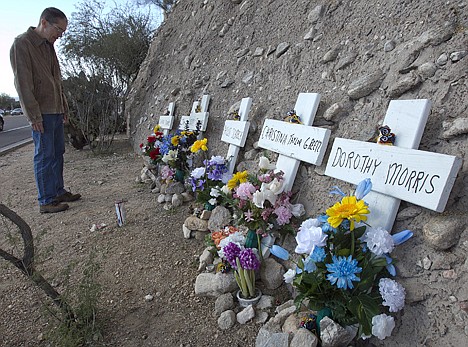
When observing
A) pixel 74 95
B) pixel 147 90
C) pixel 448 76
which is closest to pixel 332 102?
pixel 448 76

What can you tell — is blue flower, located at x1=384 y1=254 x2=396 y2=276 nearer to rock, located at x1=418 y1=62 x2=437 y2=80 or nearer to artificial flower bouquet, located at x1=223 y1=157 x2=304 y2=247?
artificial flower bouquet, located at x1=223 y1=157 x2=304 y2=247

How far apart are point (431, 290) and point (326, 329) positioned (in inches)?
19.0

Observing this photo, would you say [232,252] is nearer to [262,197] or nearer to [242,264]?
[242,264]

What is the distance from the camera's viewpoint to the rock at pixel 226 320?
204cm

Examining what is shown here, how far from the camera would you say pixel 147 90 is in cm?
732

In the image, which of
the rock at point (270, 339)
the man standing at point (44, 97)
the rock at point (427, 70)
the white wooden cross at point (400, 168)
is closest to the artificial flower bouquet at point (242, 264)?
the rock at point (270, 339)

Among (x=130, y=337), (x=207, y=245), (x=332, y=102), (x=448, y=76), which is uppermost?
(x=448, y=76)

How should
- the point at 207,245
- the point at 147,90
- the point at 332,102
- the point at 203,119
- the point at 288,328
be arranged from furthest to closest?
the point at 147,90, the point at 203,119, the point at 207,245, the point at 332,102, the point at 288,328

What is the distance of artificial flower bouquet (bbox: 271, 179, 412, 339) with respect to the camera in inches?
62.3

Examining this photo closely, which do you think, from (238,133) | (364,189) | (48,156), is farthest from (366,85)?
(48,156)

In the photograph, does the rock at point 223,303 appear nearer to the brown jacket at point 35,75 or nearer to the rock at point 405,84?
the rock at point 405,84

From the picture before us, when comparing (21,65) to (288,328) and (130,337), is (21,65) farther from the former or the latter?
(288,328)

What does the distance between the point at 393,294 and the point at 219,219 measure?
1.56m

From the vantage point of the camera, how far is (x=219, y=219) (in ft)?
9.52
